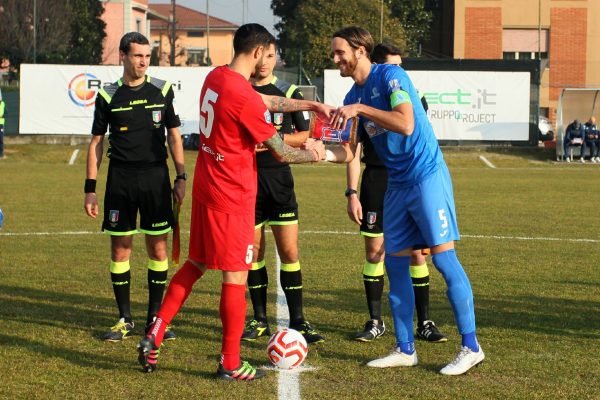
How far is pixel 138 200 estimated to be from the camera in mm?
8062

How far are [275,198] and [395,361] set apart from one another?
1741 mm

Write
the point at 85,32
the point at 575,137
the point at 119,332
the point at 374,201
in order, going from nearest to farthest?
the point at 119,332, the point at 374,201, the point at 575,137, the point at 85,32

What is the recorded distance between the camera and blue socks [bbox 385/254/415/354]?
7.08 m

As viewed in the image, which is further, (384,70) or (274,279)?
(274,279)

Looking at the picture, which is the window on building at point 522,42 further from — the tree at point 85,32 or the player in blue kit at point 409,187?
the player in blue kit at point 409,187

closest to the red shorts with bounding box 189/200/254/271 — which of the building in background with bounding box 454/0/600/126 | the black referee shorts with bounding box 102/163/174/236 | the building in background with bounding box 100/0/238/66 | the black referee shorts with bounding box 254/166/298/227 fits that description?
the black referee shorts with bounding box 254/166/298/227

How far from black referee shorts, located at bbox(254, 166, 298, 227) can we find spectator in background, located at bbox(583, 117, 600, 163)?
2824cm

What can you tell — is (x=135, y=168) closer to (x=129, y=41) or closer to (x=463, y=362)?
(x=129, y=41)

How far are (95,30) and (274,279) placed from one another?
5469 cm

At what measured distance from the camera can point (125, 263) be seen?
826cm

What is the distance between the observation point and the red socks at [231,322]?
650 cm

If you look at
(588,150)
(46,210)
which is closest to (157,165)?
(46,210)

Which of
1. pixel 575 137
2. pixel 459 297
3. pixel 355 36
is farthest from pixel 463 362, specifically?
pixel 575 137

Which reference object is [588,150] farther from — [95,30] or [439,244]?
[95,30]
